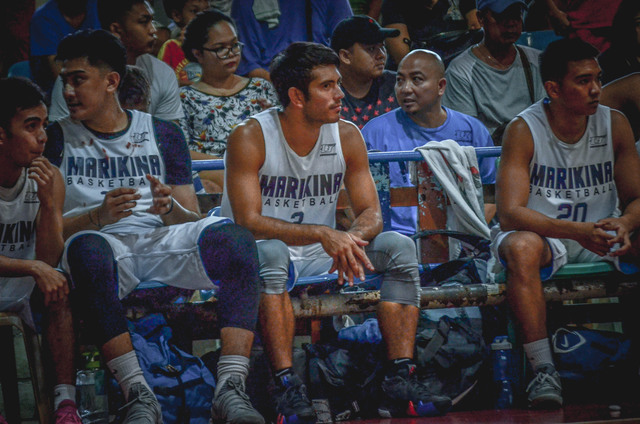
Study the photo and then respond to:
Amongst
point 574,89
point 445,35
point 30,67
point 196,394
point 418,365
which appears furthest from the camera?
point 445,35


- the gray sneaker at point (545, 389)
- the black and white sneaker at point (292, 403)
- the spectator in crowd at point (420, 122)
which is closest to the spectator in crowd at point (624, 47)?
the spectator in crowd at point (420, 122)

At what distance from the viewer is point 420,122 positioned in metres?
4.57

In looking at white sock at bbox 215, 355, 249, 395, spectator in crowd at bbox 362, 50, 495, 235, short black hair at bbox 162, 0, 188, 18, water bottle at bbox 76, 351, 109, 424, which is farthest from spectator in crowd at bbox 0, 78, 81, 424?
short black hair at bbox 162, 0, 188, 18

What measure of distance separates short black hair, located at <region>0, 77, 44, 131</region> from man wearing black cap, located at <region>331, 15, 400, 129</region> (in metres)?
2.16

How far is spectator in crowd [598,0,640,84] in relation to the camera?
4418 mm

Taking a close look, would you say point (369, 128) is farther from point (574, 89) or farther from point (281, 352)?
point (281, 352)

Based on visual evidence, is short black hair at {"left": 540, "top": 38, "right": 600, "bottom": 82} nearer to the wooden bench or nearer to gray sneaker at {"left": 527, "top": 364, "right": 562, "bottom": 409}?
the wooden bench

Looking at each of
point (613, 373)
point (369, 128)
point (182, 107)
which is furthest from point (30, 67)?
point (613, 373)

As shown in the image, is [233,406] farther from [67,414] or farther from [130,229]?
[130,229]

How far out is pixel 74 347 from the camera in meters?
2.85

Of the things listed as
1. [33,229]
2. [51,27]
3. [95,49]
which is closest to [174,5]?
[51,27]

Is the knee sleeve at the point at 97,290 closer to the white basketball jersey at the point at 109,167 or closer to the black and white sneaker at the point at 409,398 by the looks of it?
the white basketball jersey at the point at 109,167

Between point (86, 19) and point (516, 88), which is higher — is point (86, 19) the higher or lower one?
the higher one

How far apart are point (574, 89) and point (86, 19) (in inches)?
126
